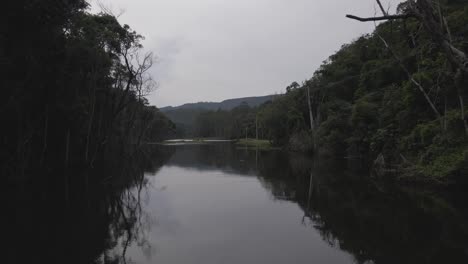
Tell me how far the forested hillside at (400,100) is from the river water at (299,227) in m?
3.15

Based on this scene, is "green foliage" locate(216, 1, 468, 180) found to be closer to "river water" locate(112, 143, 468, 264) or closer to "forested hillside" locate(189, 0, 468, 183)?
"forested hillside" locate(189, 0, 468, 183)

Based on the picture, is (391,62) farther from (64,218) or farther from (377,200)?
(64,218)

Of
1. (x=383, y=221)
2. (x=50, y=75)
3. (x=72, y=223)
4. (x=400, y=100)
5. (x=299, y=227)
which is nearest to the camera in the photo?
(x=299, y=227)

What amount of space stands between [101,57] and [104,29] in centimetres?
242

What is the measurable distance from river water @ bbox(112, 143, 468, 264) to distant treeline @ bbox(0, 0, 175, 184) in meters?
7.53

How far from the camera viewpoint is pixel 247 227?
9.08 meters

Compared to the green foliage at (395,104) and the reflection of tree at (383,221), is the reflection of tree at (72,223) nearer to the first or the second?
the reflection of tree at (383,221)

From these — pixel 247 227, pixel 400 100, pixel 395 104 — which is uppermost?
pixel 400 100

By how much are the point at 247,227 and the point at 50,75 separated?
13.2m

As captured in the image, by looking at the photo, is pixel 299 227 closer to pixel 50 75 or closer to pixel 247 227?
pixel 247 227

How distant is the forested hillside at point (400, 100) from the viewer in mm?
12394

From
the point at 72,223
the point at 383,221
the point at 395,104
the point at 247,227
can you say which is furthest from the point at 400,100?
the point at 72,223

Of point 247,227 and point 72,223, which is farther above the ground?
point 72,223

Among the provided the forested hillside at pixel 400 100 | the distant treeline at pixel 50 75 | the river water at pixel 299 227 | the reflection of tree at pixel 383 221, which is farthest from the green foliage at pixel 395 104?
the distant treeline at pixel 50 75
